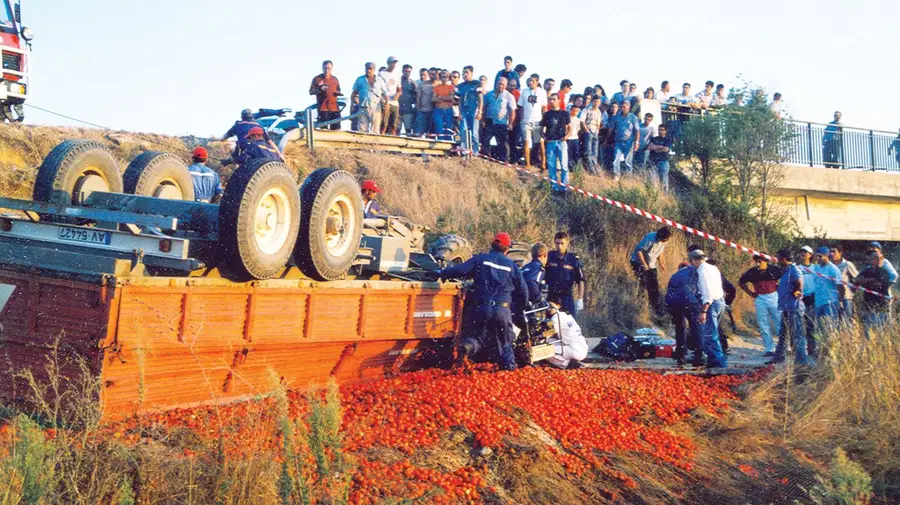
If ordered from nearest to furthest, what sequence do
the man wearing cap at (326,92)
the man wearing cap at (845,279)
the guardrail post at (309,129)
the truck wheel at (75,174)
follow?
the truck wheel at (75,174)
the man wearing cap at (845,279)
the guardrail post at (309,129)
the man wearing cap at (326,92)

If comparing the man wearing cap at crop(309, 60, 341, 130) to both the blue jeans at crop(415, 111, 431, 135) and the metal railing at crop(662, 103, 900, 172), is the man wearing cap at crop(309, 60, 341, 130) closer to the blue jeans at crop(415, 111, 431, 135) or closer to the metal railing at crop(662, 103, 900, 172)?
the blue jeans at crop(415, 111, 431, 135)

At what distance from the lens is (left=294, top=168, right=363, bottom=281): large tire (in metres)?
8.23

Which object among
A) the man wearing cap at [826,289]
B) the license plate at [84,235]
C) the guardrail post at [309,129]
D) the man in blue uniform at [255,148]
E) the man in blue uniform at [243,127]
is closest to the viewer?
the license plate at [84,235]

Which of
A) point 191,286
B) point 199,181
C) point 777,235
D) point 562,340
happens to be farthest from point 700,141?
point 191,286

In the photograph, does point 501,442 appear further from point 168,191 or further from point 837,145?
point 837,145

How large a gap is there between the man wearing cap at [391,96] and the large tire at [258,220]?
10.7 m

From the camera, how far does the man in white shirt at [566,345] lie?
36.0 feet

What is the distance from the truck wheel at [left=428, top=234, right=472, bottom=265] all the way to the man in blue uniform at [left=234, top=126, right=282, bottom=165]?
242cm

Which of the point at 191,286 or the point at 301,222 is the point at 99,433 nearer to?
the point at 191,286

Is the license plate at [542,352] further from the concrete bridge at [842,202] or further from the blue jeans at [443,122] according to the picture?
the concrete bridge at [842,202]

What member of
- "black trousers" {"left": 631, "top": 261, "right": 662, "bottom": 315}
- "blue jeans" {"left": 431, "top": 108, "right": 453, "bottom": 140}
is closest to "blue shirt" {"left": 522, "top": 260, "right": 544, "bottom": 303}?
"black trousers" {"left": 631, "top": 261, "right": 662, "bottom": 315}

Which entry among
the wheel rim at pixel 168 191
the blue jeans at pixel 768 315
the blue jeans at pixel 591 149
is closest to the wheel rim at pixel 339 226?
the wheel rim at pixel 168 191

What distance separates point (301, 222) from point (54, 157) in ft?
7.60

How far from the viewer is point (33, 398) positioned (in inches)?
261
